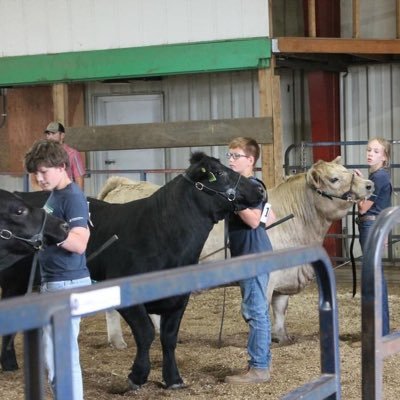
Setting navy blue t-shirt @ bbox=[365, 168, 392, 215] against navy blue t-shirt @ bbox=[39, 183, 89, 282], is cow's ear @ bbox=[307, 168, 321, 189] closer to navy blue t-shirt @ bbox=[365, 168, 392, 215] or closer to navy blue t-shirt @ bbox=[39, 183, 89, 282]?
navy blue t-shirt @ bbox=[365, 168, 392, 215]

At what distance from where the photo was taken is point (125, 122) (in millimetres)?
13680

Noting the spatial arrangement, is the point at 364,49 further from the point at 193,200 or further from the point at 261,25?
the point at 193,200

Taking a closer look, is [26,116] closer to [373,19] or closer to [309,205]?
[373,19]

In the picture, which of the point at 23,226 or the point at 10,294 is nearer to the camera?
the point at 23,226

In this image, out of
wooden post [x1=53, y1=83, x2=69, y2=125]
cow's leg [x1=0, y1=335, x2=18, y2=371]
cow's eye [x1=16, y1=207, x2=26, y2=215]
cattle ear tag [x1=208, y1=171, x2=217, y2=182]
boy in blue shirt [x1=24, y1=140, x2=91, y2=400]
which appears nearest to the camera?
boy in blue shirt [x1=24, y1=140, x2=91, y2=400]

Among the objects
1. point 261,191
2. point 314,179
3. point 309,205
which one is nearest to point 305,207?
point 309,205

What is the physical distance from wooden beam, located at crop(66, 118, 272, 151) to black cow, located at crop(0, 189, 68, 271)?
5.12 m

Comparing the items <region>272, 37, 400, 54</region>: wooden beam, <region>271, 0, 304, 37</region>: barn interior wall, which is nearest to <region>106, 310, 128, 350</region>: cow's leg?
<region>272, 37, 400, 54</region>: wooden beam

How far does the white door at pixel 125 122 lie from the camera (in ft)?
44.3

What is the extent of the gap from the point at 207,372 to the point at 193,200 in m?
1.26

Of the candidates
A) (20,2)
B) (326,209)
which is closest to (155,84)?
(20,2)

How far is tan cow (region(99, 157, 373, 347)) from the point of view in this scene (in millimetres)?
6973

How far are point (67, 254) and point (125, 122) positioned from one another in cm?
939

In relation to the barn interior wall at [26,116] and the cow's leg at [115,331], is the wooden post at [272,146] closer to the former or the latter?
the cow's leg at [115,331]
